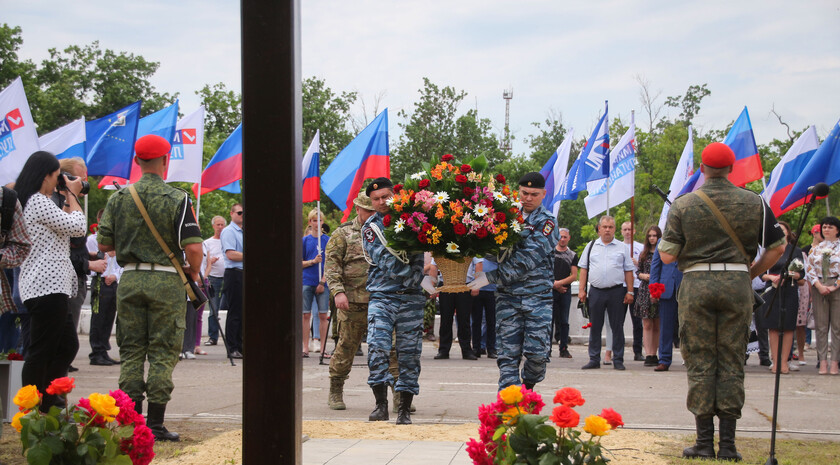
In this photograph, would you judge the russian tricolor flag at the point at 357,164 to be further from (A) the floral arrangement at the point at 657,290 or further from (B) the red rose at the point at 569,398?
(B) the red rose at the point at 569,398

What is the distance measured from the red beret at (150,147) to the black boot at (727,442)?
15.6ft

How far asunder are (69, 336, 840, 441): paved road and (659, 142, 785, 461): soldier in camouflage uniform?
4.24ft

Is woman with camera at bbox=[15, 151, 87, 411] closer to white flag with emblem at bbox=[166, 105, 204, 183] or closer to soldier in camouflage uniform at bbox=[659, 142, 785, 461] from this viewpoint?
soldier in camouflage uniform at bbox=[659, 142, 785, 461]

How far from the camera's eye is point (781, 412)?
879cm

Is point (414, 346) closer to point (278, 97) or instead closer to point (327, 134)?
point (278, 97)

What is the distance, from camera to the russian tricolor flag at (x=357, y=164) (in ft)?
43.4

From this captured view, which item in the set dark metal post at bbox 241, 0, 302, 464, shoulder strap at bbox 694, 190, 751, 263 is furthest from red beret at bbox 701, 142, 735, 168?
dark metal post at bbox 241, 0, 302, 464

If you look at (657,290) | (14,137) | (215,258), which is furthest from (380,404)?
(215,258)

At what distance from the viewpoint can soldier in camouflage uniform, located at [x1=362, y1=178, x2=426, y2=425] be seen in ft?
26.0

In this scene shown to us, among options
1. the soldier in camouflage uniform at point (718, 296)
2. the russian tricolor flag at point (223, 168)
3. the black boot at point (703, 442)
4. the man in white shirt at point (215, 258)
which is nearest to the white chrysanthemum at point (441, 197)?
the soldier in camouflage uniform at point (718, 296)

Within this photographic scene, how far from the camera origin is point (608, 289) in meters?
13.3

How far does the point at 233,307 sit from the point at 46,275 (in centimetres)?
714

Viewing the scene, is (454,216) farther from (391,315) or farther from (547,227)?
(391,315)

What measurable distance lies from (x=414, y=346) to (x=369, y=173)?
5.67 m
